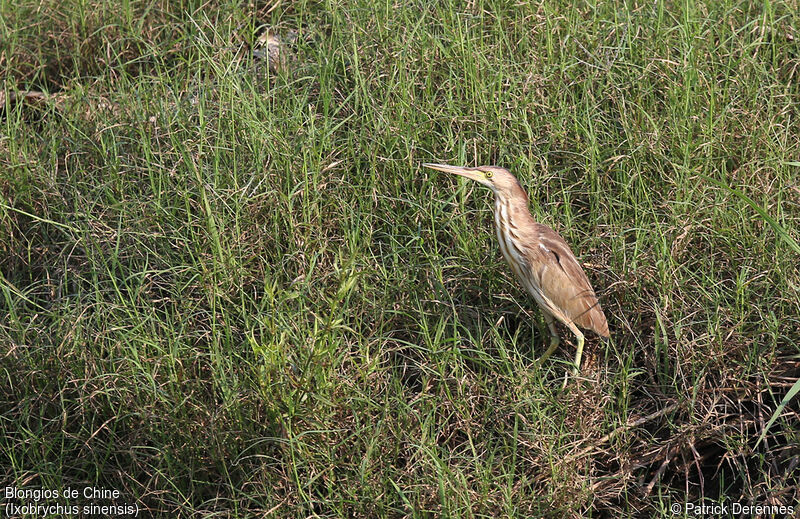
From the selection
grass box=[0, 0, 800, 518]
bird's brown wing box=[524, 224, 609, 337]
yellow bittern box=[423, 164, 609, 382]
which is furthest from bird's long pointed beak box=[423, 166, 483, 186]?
bird's brown wing box=[524, 224, 609, 337]

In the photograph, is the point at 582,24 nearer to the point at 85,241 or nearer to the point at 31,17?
the point at 85,241

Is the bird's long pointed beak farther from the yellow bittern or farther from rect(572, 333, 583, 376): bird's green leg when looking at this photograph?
rect(572, 333, 583, 376): bird's green leg

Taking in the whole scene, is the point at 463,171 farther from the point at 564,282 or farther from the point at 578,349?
the point at 578,349

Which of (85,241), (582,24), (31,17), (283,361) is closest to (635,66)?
(582,24)

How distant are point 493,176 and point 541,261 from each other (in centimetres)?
39

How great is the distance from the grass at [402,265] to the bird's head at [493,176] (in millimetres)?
118

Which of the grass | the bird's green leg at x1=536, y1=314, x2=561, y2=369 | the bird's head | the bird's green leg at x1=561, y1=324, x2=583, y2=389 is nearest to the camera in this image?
the grass

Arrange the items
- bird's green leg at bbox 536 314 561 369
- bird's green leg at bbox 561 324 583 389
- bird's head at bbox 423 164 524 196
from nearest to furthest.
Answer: bird's green leg at bbox 561 324 583 389 < bird's green leg at bbox 536 314 561 369 < bird's head at bbox 423 164 524 196

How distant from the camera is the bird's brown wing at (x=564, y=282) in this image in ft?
11.6

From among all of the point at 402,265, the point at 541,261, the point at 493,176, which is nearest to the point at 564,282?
the point at 541,261

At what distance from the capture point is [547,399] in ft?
10.9

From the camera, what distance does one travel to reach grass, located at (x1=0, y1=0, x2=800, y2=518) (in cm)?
321

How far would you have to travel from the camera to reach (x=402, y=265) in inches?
148

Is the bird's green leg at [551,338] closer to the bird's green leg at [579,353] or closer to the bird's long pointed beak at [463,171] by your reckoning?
the bird's green leg at [579,353]
